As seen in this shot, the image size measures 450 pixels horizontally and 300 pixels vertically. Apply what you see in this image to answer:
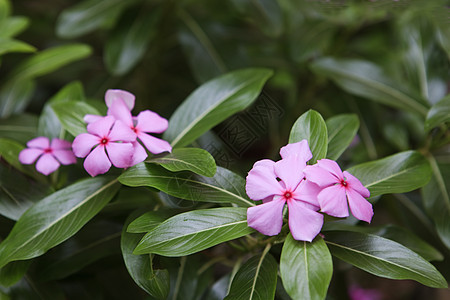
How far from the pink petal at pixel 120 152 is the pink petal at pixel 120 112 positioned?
6 cm

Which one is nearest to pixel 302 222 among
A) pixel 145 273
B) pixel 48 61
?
pixel 145 273

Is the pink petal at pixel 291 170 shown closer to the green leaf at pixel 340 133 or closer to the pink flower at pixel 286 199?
the pink flower at pixel 286 199

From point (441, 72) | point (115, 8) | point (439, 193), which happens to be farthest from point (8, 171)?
point (441, 72)

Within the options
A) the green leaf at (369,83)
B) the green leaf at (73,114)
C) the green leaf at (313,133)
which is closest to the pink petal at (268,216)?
the green leaf at (313,133)

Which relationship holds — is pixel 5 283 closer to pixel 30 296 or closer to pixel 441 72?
pixel 30 296

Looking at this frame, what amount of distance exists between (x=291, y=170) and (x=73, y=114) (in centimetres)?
39

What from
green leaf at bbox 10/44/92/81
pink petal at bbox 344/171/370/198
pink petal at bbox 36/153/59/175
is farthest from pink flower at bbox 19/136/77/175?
pink petal at bbox 344/171/370/198

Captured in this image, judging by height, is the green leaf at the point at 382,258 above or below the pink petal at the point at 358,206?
below

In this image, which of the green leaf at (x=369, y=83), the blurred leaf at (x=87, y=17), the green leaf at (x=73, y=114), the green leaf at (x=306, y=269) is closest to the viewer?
the green leaf at (x=306, y=269)

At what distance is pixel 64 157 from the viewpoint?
775mm

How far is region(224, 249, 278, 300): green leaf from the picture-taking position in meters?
0.60

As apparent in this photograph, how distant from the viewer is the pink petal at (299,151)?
597 mm

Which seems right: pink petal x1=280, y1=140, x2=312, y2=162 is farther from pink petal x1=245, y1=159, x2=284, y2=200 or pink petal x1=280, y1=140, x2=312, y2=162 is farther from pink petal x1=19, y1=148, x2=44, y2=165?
pink petal x1=19, y1=148, x2=44, y2=165

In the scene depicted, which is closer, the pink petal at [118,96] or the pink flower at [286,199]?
the pink flower at [286,199]
